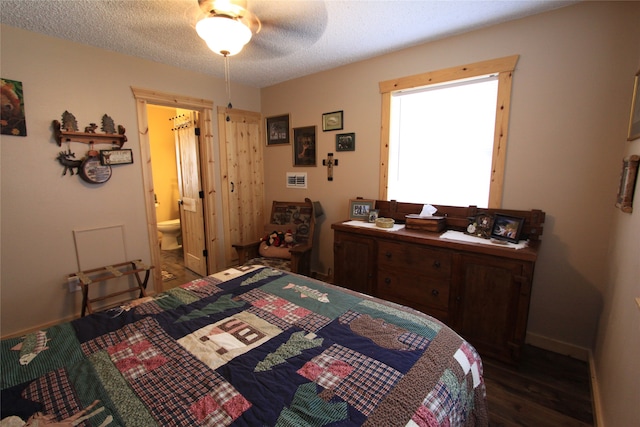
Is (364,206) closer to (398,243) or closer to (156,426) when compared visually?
(398,243)

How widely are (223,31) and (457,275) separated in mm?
2220

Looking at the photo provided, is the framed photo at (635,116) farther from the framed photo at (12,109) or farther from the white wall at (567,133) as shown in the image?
the framed photo at (12,109)

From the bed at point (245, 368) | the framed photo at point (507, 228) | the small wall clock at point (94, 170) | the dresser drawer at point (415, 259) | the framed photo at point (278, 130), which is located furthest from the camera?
the framed photo at point (278, 130)

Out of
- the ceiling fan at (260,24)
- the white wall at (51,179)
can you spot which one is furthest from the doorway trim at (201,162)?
the ceiling fan at (260,24)

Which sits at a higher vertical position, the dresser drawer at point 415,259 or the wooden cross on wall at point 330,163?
the wooden cross on wall at point 330,163

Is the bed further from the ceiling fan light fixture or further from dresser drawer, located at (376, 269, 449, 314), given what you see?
the ceiling fan light fixture

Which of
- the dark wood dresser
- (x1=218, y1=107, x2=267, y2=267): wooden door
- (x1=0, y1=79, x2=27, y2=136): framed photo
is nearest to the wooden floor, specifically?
the dark wood dresser

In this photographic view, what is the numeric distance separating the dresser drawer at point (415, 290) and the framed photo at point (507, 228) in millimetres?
542

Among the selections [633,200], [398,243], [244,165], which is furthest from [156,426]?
[244,165]

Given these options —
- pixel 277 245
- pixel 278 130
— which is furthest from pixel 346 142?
Answer: pixel 277 245

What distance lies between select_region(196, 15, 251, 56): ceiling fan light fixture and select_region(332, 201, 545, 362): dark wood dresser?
1733 millimetres

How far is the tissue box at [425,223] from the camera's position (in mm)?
2391

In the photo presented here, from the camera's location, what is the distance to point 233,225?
382cm

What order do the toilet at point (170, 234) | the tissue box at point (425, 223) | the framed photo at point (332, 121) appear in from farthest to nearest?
the toilet at point (170, 234) < the framed photo at point (332, 121) < the tissue box at point (425, 223)
